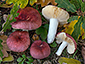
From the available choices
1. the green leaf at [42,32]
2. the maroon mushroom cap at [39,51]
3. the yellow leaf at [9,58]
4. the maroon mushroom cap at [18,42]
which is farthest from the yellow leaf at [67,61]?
the yellow leaf at [9,58]

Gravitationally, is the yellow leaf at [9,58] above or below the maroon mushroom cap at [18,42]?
below

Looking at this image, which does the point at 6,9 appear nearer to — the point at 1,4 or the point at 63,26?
the point at 1,4

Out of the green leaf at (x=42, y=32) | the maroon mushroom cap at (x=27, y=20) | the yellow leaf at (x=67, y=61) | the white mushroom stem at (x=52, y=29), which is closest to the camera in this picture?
the maroon mushroom cap at (x=27, y=20)

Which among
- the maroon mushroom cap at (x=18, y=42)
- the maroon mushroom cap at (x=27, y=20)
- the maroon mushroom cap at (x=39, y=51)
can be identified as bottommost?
the maroon mushroom cap at (x=39, y=51)

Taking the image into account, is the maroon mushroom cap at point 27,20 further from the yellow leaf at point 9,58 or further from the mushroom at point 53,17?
the yellow leaf at point 9,58

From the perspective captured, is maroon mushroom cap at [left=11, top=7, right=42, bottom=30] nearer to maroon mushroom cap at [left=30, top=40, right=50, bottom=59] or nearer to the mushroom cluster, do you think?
the mushroom cluster

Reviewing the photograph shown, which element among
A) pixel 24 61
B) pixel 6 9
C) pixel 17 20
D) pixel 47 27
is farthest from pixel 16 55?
pixel 6 9

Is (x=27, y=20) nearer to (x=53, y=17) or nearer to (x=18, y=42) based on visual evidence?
(x=18, y=42)
